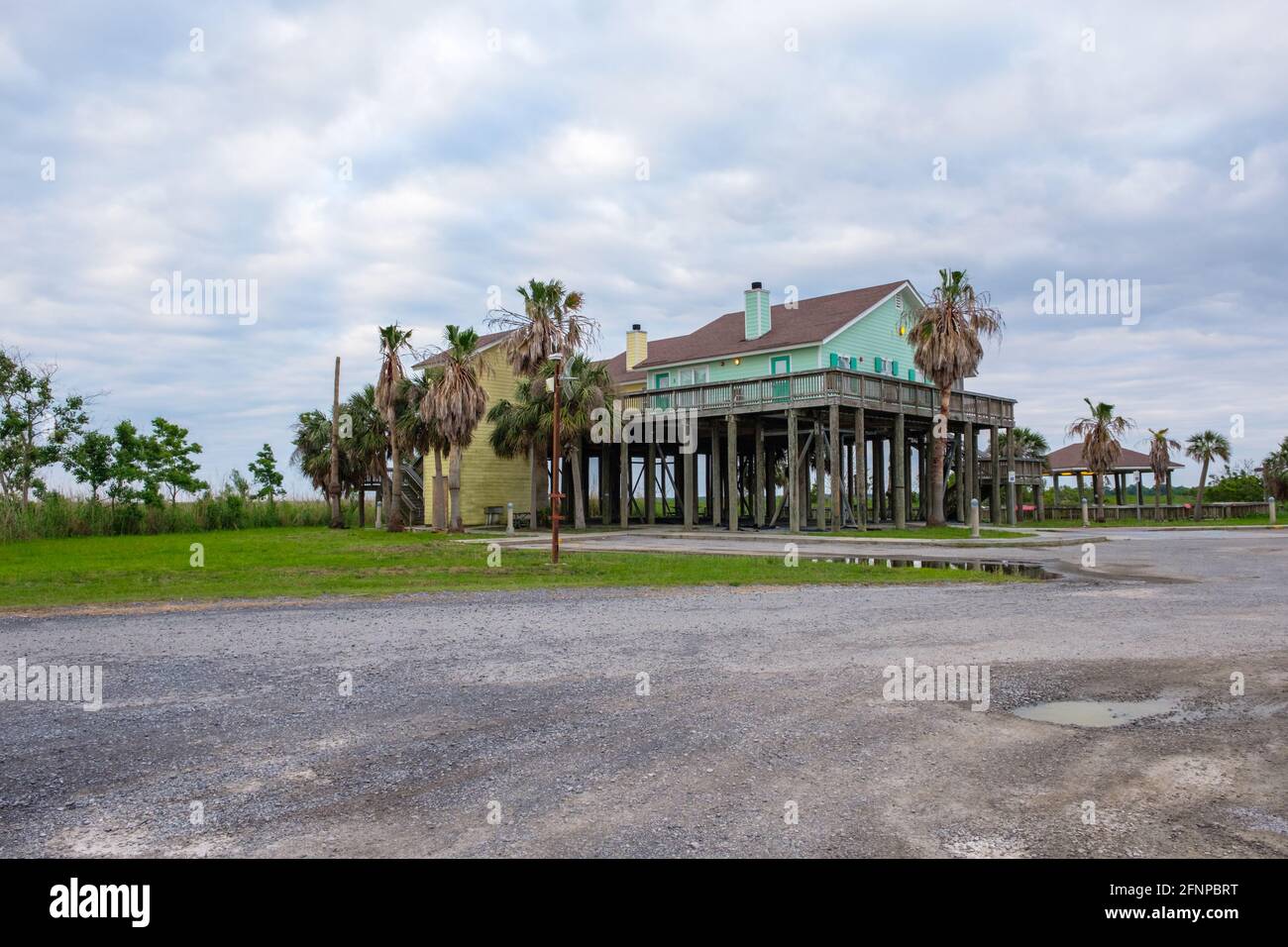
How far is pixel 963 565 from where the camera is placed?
2033cm

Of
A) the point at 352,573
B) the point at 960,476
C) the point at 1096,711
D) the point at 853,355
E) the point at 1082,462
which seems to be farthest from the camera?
the point at 1082,462

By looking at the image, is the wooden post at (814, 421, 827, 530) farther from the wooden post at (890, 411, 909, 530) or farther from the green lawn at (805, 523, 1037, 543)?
the wooden post at (890, 411, 909, 530)

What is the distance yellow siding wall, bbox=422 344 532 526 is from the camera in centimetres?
4369

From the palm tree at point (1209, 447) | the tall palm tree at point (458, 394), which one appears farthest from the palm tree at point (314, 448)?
the palm tree at point (1209, 447)

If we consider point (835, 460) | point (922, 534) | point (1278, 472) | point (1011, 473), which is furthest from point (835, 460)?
point (1278, 472)

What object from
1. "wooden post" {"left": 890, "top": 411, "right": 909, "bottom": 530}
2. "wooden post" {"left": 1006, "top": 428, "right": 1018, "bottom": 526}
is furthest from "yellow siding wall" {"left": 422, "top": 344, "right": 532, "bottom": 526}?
"wooden post" {"left": 1006, "top": 428, "right": 1018, "bottom": 526}

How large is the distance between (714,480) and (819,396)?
488 inches

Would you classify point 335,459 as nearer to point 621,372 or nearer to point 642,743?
point 621,372

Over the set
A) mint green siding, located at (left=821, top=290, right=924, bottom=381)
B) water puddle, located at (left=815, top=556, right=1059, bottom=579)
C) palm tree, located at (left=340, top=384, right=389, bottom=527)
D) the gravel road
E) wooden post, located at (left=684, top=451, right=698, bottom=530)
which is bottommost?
water puddle, located at (left=815, top=556, right=1059, bottom=579)

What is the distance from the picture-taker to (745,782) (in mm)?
4812

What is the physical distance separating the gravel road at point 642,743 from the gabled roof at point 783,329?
93.0 ft

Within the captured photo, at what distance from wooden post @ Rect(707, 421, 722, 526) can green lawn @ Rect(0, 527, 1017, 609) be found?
16.0 meters
